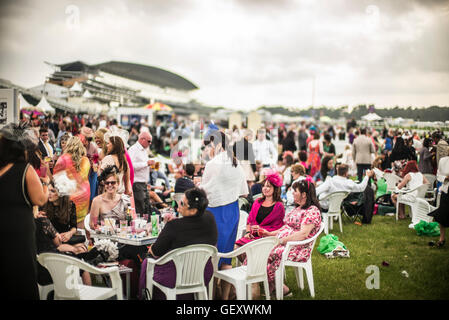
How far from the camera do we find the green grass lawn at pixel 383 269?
4.57 m

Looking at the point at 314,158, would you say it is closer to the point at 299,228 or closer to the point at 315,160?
the point at 315,160

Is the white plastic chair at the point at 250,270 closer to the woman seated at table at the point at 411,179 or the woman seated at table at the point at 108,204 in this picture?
the woman seated at table at the point at 108,204

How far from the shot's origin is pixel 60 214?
4016 millimetres

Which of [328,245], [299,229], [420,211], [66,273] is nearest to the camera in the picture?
[66,273]

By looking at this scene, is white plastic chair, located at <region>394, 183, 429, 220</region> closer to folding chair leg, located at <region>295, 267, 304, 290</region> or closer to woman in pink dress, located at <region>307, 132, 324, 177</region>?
woman in pink dress, located at <region>307, 132, 324, 177</region>

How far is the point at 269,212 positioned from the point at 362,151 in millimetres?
6449

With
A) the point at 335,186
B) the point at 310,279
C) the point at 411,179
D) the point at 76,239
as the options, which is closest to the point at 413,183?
the point at 411,179

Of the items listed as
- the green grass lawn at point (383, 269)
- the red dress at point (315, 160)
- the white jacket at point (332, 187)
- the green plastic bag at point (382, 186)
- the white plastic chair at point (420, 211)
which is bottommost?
the green grass lawn at point (383, 269)

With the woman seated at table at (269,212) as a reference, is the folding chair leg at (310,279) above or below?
below

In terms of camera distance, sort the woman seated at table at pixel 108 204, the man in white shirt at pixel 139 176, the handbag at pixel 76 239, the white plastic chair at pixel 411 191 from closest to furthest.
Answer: the handbag at pixel 76 239, the woman seated at table at pixel 108 204, the man in white shirt at pixel 139 176, the white plastic chair at pixel 411 191

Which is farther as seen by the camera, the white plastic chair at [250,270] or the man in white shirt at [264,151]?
the man in white shirt at [264,151]

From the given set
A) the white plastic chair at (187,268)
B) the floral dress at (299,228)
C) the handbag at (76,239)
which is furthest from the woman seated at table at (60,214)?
the floral dress at (299,228)

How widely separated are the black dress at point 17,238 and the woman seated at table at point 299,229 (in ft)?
7.60
